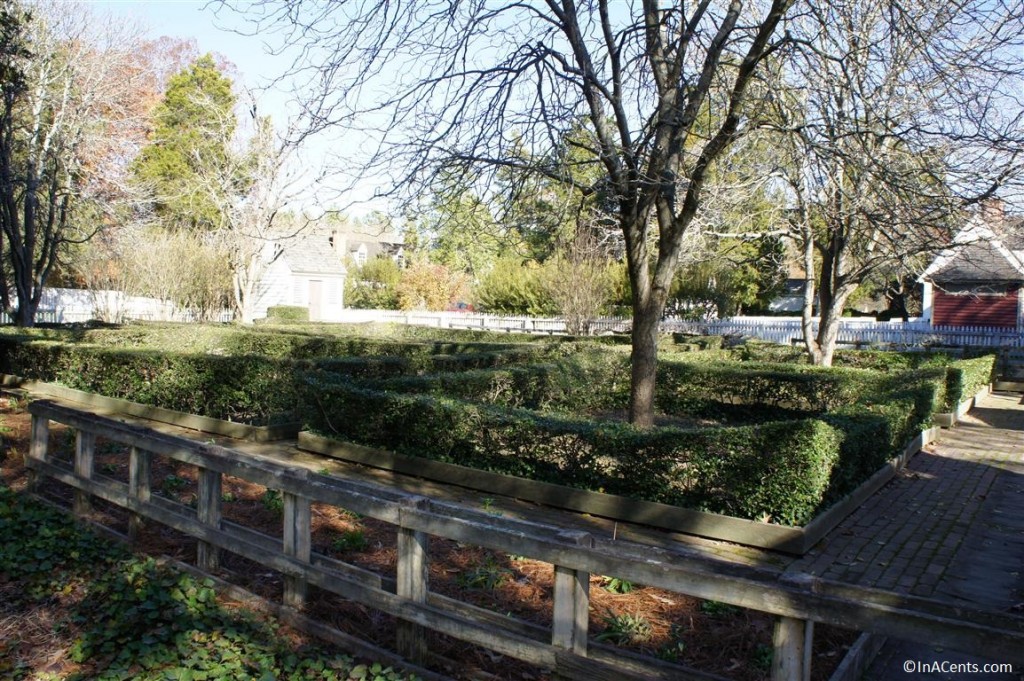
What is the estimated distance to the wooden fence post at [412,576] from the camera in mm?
3885

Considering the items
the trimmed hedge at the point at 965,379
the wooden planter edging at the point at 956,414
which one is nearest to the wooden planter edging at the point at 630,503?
the wooden planter edging at the point at 956,414

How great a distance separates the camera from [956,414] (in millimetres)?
14953

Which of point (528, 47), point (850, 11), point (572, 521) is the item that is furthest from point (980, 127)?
point (572, 521)

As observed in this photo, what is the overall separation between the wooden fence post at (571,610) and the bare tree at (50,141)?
50.2 feet

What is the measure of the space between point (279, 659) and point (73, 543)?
8.32 ft

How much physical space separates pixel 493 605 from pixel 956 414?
13.3m

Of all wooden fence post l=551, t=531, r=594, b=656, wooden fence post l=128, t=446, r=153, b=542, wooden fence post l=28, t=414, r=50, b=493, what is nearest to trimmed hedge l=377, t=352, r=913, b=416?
wooden fence post l=28, t=414, r=50, b=493

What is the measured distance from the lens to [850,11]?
897 centimetres

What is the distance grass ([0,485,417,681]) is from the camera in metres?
3.99

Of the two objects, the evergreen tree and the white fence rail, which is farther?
the evergreen tree

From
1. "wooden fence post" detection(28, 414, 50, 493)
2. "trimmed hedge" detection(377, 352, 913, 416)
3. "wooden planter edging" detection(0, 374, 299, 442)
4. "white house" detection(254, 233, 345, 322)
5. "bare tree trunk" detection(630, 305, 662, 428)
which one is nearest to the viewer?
"wooden fence post" detection(28, 414, 50, 493)

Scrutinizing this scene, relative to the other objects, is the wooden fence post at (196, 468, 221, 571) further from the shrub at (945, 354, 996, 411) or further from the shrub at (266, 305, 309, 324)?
the shrub at (266, 305, 309, 324)

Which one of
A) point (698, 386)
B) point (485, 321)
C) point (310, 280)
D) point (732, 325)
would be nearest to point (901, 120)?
Result: point (698, 386)

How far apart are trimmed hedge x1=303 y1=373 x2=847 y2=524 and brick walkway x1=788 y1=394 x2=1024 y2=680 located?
616 mm
